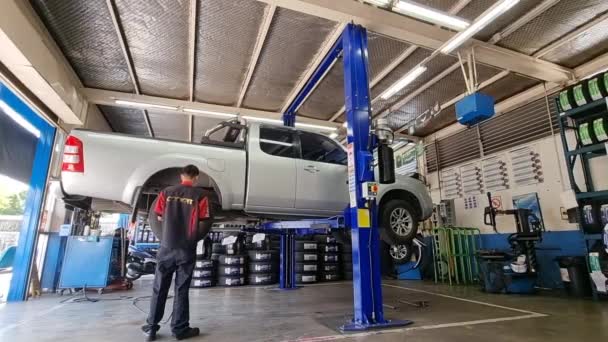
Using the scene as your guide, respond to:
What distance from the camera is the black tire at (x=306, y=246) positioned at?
7012 mm

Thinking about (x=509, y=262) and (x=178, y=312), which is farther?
(x=509, y=262)

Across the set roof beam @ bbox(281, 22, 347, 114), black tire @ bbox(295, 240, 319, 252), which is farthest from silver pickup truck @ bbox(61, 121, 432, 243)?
black tire @ bbox(295, 240, 319, 252)

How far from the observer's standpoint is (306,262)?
6988mm

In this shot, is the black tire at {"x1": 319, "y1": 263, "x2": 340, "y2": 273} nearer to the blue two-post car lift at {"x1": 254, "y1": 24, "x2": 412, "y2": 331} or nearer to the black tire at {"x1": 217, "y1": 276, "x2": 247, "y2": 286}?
the black tire at {"x1": 217, "y1": 276, "x2": 247, "y2": 286}

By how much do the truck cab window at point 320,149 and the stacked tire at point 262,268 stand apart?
11.3 ft

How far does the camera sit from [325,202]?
4.00m

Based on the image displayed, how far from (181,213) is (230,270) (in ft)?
13.5

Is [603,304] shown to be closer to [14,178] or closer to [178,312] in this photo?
[178,312]

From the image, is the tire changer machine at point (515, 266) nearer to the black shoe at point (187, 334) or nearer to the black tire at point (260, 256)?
the black tire at point (260, 256)

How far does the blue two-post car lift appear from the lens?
3100mm

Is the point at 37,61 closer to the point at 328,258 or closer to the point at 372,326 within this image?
the point at 372,326

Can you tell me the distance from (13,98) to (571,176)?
29.1 feet

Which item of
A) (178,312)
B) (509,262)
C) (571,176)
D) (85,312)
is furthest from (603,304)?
(85,312)

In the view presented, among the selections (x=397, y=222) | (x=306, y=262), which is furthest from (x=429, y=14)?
(x=306, y=262)
